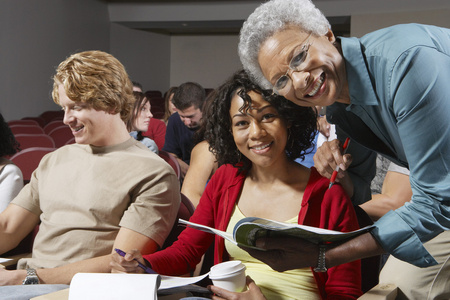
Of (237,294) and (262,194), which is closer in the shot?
(237,294)

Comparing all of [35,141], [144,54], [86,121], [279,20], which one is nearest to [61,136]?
[35,141]

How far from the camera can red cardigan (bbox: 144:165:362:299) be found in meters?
1.60

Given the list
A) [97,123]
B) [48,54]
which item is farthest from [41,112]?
[97,123]

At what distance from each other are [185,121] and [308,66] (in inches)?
129

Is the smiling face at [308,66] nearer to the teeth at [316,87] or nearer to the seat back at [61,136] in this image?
the teeth at [316,87]

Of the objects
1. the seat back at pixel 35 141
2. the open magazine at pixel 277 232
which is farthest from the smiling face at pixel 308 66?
the seat back at pixel 35 141

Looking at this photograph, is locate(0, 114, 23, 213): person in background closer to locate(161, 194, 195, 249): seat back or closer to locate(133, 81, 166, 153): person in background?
locate(161, 194, 195, 249): seat back

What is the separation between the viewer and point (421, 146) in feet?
4.11

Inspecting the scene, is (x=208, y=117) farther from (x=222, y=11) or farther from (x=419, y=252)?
(x=222, y=11)

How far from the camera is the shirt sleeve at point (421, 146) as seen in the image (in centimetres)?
122

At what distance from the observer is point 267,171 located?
6.02 ft

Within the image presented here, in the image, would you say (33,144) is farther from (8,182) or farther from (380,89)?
(380,89)

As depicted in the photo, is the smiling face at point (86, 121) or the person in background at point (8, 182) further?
the person in background at point (8, 182)

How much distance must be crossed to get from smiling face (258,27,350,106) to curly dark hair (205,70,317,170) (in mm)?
337
